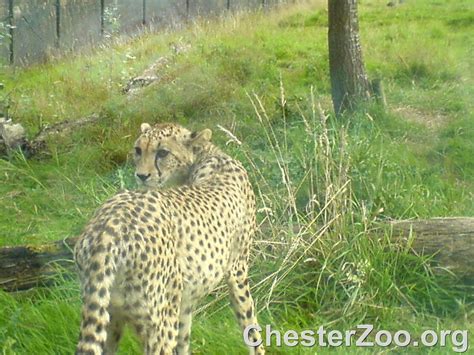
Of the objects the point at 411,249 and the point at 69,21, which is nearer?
the point at 411,249

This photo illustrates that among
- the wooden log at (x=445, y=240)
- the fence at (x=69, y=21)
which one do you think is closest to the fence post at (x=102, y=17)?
the fence at (x=69, y=21)

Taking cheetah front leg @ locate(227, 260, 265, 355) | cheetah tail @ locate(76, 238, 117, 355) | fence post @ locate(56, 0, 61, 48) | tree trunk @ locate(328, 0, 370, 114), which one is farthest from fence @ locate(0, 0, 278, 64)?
cheetah tail @ locate(76, 238, 117, 355)

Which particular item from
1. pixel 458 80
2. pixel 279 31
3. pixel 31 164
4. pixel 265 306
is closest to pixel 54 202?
pixel 31 164

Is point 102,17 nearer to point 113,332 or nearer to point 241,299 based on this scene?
point 241,299

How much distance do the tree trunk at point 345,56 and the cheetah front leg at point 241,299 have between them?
9.43 ft

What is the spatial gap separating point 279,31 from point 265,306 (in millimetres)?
4973

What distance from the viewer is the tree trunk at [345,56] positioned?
6234 millimetres

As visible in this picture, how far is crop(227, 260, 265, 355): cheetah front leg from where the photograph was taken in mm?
3486

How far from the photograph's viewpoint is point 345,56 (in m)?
6.32

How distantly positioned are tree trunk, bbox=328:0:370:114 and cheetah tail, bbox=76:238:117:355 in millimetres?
3703

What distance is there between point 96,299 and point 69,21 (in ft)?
19.9

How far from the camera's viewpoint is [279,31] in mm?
8523

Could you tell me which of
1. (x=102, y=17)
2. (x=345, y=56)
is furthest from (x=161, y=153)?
(x=102, y=17)

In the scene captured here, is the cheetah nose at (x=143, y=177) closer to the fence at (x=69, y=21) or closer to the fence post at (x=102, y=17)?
the fence at (x=69, y=21)
